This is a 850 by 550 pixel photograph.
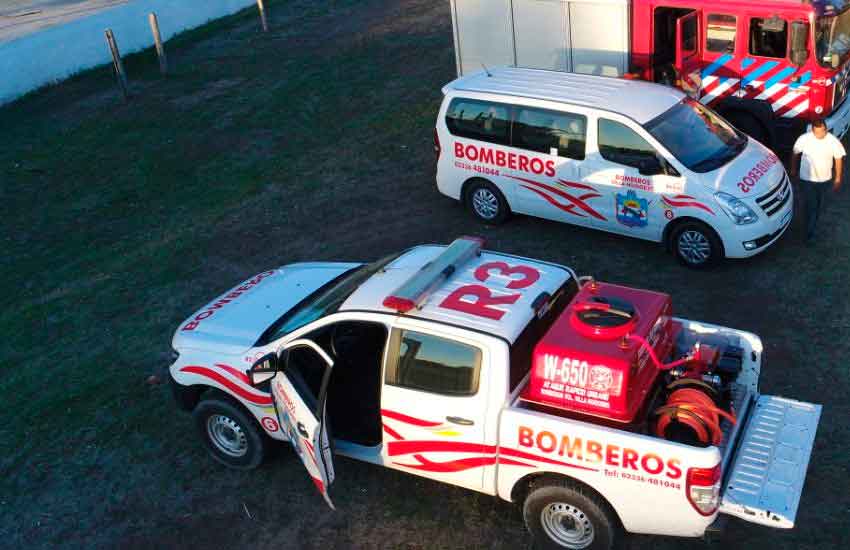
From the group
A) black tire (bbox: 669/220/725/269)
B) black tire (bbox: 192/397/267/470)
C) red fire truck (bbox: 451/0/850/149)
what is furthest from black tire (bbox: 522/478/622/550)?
red fire truck (bbox: 451/0/850/149)

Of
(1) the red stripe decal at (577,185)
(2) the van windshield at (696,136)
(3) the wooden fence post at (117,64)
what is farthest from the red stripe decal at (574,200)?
(3) the wooden fence post at (117,64)

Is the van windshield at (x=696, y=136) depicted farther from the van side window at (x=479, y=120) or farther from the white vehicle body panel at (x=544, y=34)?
the white vehicle body panel at (x=544, y=34)

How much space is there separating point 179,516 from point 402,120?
1014 centimetres

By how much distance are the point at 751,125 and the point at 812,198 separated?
2539 millimetres

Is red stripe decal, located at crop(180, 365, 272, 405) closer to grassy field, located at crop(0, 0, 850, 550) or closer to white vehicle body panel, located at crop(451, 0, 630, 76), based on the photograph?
grassy field, located at crop(0, 0, 850, 550)

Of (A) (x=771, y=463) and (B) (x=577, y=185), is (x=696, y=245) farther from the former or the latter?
(A) (x=771, y=463)

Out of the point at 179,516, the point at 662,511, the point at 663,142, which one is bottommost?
the point at 179,516

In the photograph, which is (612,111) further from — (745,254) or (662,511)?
(662,511)

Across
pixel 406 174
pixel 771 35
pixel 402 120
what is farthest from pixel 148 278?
pixel 771 35

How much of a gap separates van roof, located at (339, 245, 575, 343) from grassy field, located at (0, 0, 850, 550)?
68.9 inches

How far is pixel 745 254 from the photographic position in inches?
A: 402

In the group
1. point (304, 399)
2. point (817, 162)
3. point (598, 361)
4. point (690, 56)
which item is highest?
point (690, 56)

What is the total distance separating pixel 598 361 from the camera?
618 cm

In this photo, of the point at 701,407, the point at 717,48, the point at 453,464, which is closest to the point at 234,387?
the point at 453,464
